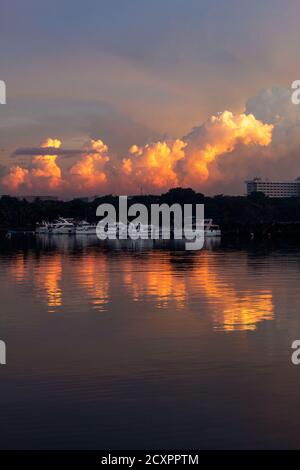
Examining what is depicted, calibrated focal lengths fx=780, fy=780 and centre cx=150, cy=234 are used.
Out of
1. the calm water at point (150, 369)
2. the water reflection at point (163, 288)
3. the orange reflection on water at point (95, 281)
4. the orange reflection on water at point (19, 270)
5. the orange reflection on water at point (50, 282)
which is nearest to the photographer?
the calm water at point (150, 369)

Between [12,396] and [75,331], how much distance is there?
9357 millimetres

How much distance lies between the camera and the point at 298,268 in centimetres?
5944

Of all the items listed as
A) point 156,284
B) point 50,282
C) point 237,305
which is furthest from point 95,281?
point 237,305

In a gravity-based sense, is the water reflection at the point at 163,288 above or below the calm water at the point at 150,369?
above

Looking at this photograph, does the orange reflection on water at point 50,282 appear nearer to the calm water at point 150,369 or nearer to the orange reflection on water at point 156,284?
the calm water at point 150,369

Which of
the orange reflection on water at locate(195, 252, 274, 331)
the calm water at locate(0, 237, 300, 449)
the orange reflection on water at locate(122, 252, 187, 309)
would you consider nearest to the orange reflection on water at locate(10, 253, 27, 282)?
the orange reflection on water at locate(122, 252, 187, 309)

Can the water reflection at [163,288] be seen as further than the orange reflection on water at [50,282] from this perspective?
No

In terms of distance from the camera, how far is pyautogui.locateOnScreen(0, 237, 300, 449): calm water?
1598cm

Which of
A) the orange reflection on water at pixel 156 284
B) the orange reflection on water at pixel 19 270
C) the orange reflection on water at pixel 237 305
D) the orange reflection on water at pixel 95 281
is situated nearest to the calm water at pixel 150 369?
the orange reflection on water at pixel 237 305

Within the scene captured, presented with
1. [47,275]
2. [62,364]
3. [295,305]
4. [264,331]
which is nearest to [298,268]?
[47,275]

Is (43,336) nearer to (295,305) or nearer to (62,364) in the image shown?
(62,364)

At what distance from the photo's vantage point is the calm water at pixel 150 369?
629 inches

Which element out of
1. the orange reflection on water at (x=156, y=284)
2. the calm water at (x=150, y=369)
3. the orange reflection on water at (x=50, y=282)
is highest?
the orange reflection on water at (x=50, y=282)
